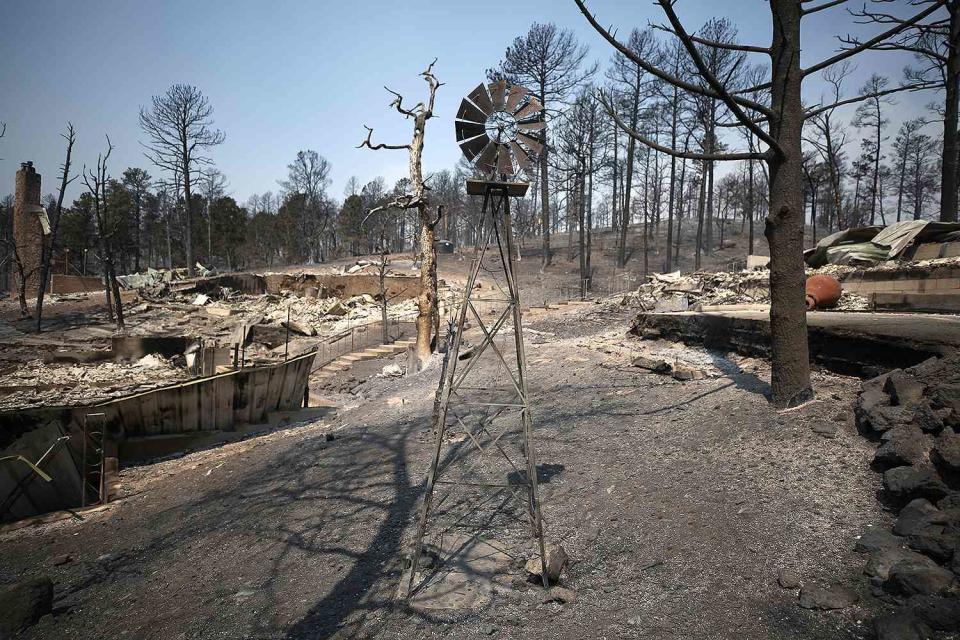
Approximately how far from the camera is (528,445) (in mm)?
4250

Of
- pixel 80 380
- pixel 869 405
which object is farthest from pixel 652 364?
pixel 80 380

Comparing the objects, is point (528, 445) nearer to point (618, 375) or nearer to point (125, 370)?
point (618, 375)

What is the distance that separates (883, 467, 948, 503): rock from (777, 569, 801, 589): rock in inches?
42.9

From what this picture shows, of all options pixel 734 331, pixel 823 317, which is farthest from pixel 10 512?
pixel 823 317

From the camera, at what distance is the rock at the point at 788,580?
131 inches

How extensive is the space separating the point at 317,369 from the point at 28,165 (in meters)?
22.6

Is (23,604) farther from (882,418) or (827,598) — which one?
(882,418)

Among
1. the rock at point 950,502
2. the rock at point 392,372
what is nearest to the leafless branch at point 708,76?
the rock at point 950,502

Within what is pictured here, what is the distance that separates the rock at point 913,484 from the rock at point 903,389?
106 centimetres

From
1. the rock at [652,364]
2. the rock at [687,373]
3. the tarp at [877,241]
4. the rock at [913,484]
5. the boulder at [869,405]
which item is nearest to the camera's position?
the rock at [913,484]

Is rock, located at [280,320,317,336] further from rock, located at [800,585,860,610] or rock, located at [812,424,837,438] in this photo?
rock, located at [800,585,860,610]

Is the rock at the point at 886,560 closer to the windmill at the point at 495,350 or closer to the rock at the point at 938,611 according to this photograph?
the rock at the point at 938,611

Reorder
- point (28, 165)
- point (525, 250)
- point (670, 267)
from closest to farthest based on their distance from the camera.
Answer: point (28, 165), point (670, 267), point (525, 250)

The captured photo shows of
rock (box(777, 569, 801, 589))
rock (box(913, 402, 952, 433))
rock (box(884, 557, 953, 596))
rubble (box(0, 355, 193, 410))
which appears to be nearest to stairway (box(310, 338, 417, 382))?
rubble (box(0, 355, 193, 410))
